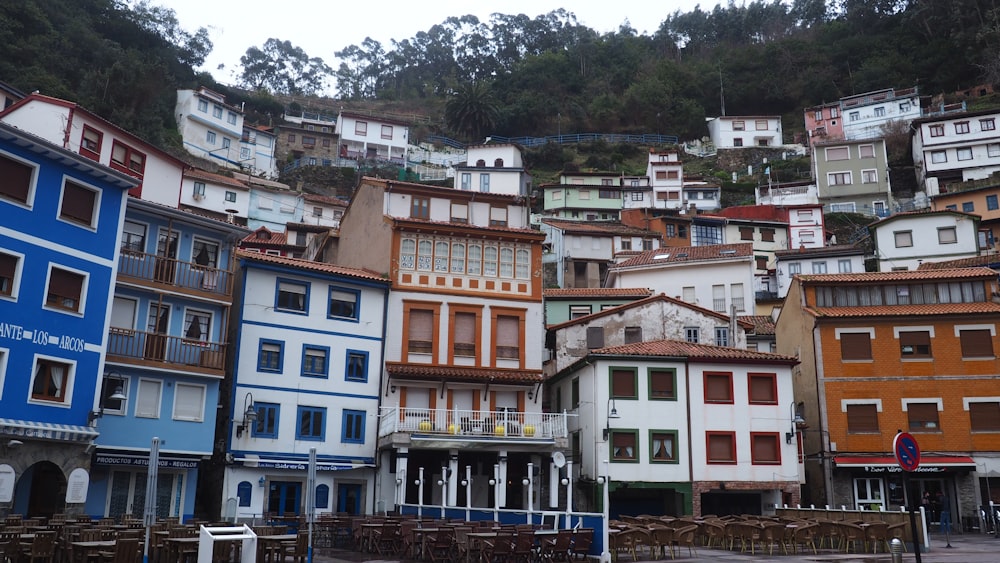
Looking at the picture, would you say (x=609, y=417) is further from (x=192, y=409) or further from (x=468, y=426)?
(x=192, y=409)

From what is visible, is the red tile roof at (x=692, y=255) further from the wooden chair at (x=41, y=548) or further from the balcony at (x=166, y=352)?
the wooden chair at (x=41, y=548)

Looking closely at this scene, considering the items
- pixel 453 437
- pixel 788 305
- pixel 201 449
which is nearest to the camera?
pixel 201 449

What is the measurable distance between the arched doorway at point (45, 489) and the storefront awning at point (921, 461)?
29.1 m

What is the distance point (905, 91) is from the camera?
96.9 m

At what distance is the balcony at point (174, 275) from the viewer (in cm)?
2850

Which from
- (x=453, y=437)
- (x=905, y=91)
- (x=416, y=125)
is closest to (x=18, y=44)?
(x=416, y=125)

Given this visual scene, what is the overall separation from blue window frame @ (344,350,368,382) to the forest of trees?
5410cm

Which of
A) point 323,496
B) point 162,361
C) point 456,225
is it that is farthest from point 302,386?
point 456,225

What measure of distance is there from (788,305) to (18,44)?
7345cm

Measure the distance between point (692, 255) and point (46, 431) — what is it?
39226mm

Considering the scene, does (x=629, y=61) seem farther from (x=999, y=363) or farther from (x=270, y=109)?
(x=999, y=363)

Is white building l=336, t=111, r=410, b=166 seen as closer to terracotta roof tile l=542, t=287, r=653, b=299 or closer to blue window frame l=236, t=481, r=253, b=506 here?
terracotta roof tile l=542, t=287, r=653, b=299

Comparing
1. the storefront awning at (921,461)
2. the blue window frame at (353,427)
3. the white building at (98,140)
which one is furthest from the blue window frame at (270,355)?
the storefront awning at (921,461)

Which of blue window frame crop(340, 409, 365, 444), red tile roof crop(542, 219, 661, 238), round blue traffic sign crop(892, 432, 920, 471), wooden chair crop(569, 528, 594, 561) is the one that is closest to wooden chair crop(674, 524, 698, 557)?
wooden chair crop(569, 528, 594, 561)
